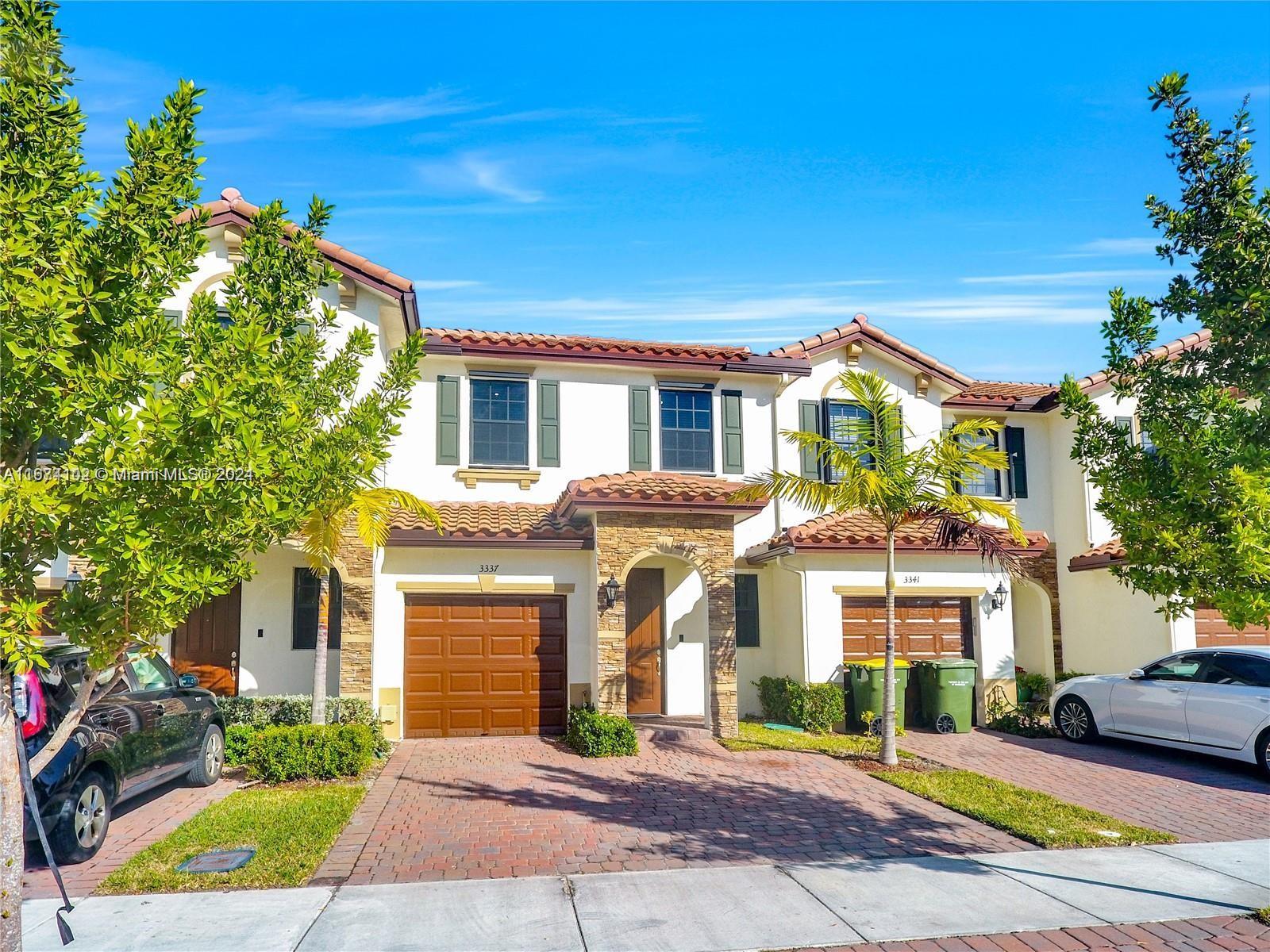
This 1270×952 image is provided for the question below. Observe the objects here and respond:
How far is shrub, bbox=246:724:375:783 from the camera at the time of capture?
11.0 metres

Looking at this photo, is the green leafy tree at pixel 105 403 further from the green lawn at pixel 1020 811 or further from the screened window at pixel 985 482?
the screened window at pixel 985 482

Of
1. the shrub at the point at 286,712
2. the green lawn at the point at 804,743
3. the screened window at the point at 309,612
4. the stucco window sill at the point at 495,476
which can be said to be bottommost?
the green lawn at the point at 804,743

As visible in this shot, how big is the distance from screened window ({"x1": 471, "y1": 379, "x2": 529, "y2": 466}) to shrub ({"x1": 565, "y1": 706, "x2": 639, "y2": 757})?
5.13m

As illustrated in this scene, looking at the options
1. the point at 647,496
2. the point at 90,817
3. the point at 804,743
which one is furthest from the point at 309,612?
the point at 804,743

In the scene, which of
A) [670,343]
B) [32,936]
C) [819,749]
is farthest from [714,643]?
[32,936]

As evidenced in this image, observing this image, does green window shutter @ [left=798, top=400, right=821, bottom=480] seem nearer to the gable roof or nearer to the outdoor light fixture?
the outdoor light fixture

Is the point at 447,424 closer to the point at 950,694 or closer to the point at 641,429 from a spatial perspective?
the point at 641,429

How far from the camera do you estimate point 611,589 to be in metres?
13.9

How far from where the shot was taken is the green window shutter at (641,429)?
16734mm

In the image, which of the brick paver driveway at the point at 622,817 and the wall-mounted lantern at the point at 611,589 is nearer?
the brick paver driveway at the point at 622,817

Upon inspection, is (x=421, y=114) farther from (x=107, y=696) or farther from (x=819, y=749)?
(x=819, y=749)

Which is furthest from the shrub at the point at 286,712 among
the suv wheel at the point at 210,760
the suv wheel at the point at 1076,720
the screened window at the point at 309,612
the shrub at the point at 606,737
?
the suv wheel at the point at 1076,720

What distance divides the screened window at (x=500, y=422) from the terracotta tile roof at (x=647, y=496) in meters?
1.79

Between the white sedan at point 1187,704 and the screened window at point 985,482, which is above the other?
the screened window at point 985,482
